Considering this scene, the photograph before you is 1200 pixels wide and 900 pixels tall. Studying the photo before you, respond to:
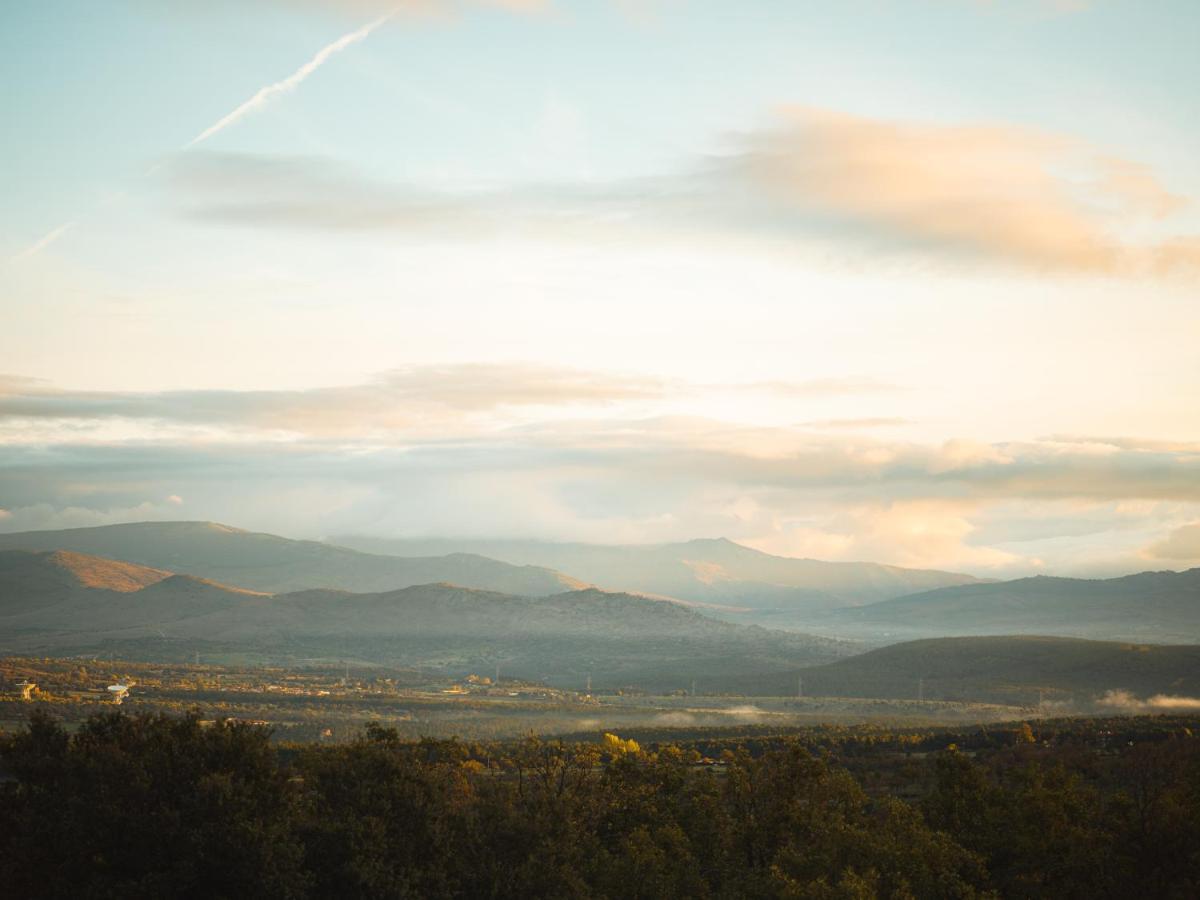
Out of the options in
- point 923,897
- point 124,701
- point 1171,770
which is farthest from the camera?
point 124,701

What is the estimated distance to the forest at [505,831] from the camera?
165ft

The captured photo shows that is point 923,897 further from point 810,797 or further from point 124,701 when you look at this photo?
point 124,701

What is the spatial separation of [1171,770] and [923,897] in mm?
41359

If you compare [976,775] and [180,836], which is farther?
[976,775]

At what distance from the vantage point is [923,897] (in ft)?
164

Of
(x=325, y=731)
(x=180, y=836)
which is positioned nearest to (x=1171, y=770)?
(x=180, y=836)

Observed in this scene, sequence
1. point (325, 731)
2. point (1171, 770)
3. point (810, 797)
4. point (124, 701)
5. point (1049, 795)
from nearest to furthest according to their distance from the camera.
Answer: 1. point (1049, 795)
2. point (810, 797)
3. point (1171, 770)
4. point (325, 731)
5. point (124, 701)

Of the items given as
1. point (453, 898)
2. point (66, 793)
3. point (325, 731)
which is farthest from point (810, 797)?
point (325, 731)

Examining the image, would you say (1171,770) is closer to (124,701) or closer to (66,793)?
(66,793)

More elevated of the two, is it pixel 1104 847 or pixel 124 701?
pixel 1104 847

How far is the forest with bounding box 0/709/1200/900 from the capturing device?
5022 cm

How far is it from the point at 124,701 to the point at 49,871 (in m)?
149

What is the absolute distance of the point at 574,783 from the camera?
225ft

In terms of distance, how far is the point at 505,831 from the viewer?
5506cm
